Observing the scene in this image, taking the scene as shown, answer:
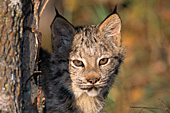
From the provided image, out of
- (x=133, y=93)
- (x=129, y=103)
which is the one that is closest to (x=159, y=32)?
(x=133, y=93)

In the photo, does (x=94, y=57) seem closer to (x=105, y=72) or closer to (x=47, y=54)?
(x=105, y=72)

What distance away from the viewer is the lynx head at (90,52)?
3965 millimetres

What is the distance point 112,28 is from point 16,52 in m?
2.03

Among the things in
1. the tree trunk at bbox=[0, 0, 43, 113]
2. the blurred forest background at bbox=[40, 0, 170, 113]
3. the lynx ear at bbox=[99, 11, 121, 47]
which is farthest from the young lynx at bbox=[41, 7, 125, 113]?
the blurred forest background at bbox=[40, 0, 170, 113]

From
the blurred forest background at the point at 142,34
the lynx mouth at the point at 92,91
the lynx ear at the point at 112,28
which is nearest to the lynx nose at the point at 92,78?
the lynx mouth at the point at 92,91

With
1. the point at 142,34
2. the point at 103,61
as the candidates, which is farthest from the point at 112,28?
the point at 142,34

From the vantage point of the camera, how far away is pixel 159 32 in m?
8.46

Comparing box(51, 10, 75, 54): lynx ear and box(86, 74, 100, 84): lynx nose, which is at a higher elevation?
box(51, 10, 75, 54): lynx ear

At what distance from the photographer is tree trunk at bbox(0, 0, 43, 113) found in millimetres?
2625

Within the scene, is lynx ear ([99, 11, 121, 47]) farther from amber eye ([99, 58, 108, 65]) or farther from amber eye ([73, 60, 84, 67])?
amber eye ([73, 60, 84, 67])

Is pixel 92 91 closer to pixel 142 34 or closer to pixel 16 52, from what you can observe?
pixel 16 52

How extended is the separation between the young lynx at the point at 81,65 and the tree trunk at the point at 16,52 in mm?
1079

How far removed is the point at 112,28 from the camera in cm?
440

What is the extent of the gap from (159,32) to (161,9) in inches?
54.7
